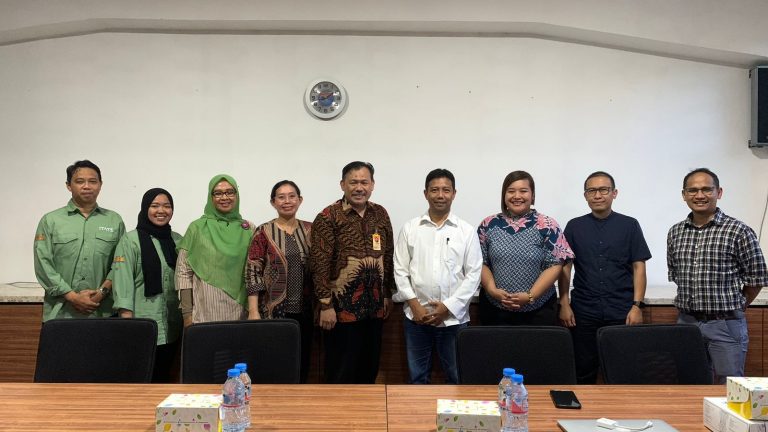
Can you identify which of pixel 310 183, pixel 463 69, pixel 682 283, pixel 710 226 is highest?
pixel 463 69

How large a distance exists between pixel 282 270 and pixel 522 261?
1317 millimetres

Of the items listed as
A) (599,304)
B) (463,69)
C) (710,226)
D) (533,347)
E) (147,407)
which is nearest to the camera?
(147,407)

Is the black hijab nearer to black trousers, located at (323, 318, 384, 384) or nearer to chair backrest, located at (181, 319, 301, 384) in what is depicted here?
black trousers, located at (323, 318, 384, 384)

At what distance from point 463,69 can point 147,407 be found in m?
3.24

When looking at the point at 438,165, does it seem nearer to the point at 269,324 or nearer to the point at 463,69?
the point at 463,69

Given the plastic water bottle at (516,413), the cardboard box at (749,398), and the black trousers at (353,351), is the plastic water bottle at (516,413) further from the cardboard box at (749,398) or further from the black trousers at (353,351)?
the black trousers at (353,351)

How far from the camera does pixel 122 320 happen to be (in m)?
2.13

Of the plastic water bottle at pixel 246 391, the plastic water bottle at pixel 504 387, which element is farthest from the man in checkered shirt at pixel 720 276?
the plastic water bottle at pixel 246 391

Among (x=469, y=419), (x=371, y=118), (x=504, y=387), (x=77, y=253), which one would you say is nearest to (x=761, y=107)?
(x=371, y=118)

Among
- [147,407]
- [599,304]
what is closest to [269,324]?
[147,407]

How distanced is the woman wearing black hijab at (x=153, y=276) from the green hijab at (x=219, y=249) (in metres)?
0.18

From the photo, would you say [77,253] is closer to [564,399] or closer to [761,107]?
[564,399]

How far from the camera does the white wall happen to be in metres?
4.10

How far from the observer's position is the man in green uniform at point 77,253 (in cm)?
306
